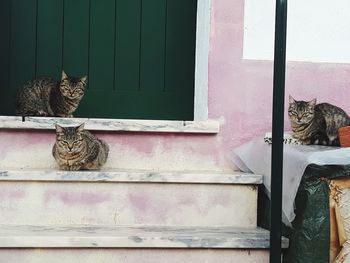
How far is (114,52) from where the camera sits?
343 centimetres

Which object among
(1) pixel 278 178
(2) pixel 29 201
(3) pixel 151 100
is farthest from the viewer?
(3) pixel 151 100

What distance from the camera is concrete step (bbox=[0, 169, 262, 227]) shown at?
2.49m

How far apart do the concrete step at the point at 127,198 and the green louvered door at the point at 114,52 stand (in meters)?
0.87

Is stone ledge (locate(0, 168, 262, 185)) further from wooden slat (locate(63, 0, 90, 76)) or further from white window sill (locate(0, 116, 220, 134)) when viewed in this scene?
wooden slat (locate(63, 0, 90, 76))

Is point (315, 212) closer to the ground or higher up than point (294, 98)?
closer to the ground

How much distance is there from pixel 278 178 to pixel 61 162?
1.09 m

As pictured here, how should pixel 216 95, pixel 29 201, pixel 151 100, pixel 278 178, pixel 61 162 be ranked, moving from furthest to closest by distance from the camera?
pixel 151 100 < pixel 216 95 < pixel 61 162 < pixel 29 201 < pixel 278 178

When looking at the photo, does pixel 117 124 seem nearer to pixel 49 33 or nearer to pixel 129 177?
pixel 129 177

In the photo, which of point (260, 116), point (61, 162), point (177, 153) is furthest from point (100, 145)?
point (260, 116)

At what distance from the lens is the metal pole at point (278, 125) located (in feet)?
6.54

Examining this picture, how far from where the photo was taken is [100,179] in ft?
8.19

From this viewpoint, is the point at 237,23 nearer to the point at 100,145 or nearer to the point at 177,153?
the point at 177,153

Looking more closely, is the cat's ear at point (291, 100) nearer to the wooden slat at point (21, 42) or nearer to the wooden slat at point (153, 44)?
the wooden slat at point (153, 44)

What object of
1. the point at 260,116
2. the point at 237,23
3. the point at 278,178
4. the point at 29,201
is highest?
the point at 237,23
